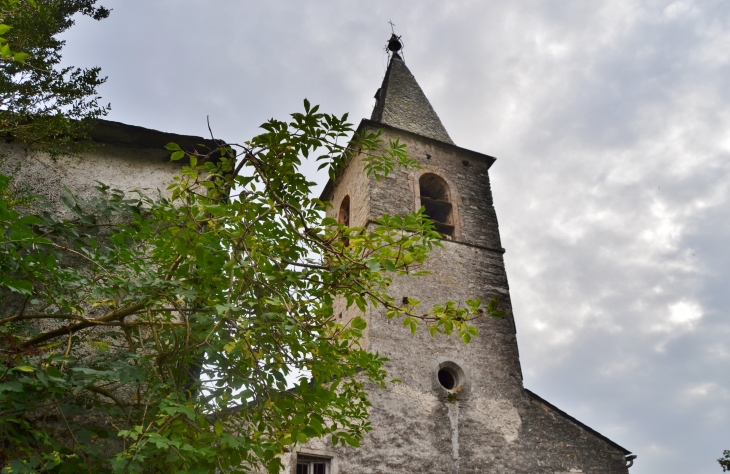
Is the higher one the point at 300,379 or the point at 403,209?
the point at 403,209

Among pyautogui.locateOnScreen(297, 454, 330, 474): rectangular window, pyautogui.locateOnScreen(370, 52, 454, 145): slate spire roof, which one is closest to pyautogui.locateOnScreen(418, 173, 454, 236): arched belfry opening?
pyautogui.locateOnScreen(370, 52, 454, 145): slate spire roof

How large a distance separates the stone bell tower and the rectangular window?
0.05 ft

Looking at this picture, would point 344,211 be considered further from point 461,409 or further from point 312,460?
point 312,460

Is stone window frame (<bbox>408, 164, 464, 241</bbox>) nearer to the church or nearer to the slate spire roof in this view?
the church

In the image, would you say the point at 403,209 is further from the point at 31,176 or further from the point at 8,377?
the point at 8,377

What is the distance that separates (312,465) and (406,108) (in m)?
10.4

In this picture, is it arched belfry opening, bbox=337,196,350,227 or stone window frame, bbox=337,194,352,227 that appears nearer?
stone window frame, bbox=337,194,352,227

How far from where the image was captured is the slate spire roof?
13.8 metres

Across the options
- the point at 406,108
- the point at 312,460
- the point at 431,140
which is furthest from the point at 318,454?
the point at 406,108

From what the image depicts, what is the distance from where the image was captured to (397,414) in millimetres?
8227

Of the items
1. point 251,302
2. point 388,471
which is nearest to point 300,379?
point 251,302

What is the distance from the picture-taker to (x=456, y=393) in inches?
353

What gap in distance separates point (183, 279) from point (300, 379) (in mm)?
1030

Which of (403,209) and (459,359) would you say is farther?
(403,209)
